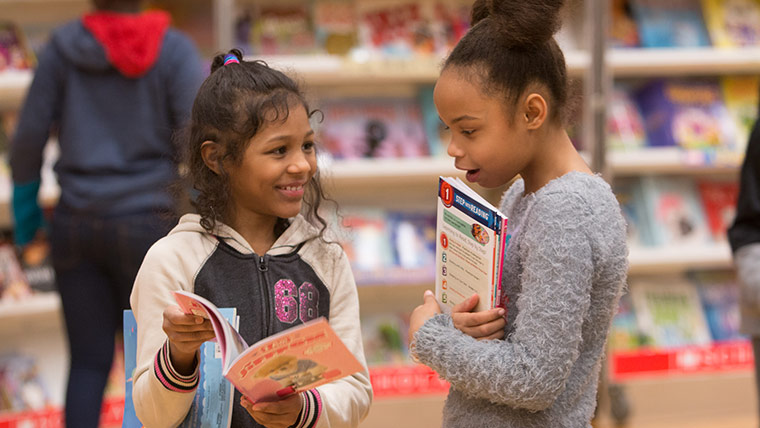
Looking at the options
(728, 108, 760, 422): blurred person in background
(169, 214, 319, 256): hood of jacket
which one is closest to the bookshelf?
(728, 108, 760, 422): blurred person in background

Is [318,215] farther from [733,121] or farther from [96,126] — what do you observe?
[733,121]

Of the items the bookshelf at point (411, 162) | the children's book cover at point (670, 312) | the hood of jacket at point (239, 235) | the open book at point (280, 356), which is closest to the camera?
the open book at point (280, 356)

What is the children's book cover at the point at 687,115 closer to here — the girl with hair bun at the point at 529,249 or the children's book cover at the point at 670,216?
the children's book cover at the point at 670,216

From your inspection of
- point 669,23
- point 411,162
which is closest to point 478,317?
point 411,162

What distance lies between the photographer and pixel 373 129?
11.4 feet

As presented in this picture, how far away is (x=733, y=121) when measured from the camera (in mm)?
3543

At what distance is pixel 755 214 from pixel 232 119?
1.50 metres

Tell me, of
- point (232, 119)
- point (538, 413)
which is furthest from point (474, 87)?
point (538, 413)

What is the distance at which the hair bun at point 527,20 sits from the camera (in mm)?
1239

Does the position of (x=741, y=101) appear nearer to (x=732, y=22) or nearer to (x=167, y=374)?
(x=732, y=22)

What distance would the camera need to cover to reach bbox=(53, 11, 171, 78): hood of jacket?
→ 7.94ft

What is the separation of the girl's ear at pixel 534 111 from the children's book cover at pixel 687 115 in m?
2.41

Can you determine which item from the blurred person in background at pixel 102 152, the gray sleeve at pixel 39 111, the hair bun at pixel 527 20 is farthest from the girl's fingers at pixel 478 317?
the gray sleeve at pixel 39 111

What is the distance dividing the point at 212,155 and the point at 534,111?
1.68ft
